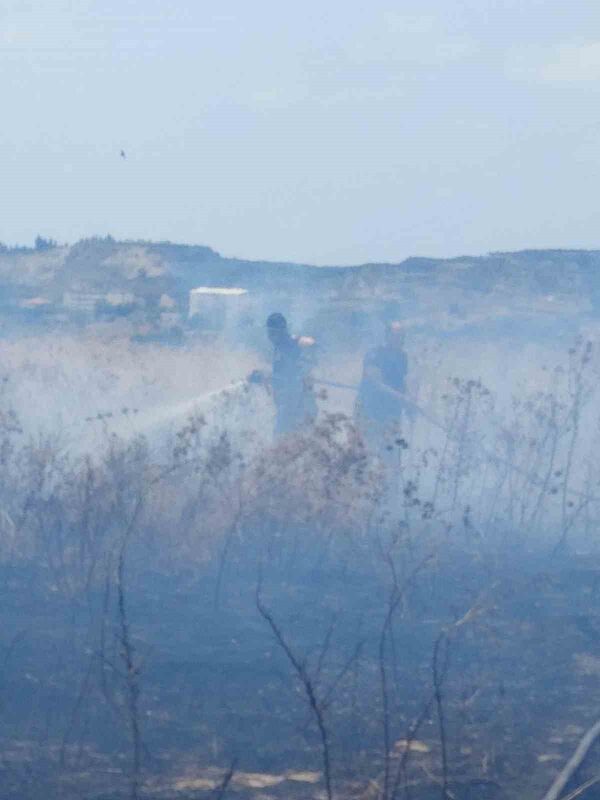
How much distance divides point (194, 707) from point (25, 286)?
718 inches

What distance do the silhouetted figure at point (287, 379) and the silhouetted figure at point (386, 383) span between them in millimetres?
631

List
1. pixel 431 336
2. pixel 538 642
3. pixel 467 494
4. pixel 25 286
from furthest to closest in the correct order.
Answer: pixel 25 286 < pixel 431 336 < pixel 467 494 < pixel 538 642

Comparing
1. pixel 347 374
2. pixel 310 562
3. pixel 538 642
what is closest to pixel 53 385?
pixel 347 374

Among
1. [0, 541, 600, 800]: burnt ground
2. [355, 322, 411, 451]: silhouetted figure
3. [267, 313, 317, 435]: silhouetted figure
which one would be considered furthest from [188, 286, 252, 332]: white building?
[0, 541, 600, 800]: burnt ground

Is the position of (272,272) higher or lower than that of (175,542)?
higher

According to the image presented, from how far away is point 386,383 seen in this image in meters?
12.1

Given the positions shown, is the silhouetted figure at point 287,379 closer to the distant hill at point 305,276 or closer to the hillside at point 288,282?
the hillside at point 288,282

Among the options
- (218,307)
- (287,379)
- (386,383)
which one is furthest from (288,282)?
(287,379)

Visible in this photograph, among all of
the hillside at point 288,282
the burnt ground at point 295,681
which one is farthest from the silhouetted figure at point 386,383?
the hillside at point 288,282

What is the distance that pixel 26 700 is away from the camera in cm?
589

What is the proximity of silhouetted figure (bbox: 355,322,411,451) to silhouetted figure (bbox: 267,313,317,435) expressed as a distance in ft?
2.07

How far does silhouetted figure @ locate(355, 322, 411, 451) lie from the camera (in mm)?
11820

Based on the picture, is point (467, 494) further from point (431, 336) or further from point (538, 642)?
point (431, 336)

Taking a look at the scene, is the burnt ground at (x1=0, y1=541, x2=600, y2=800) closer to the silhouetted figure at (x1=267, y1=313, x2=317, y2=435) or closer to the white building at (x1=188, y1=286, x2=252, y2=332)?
the silhouetted figure at (x1=267, y1=313, x2=317, y2=435)
